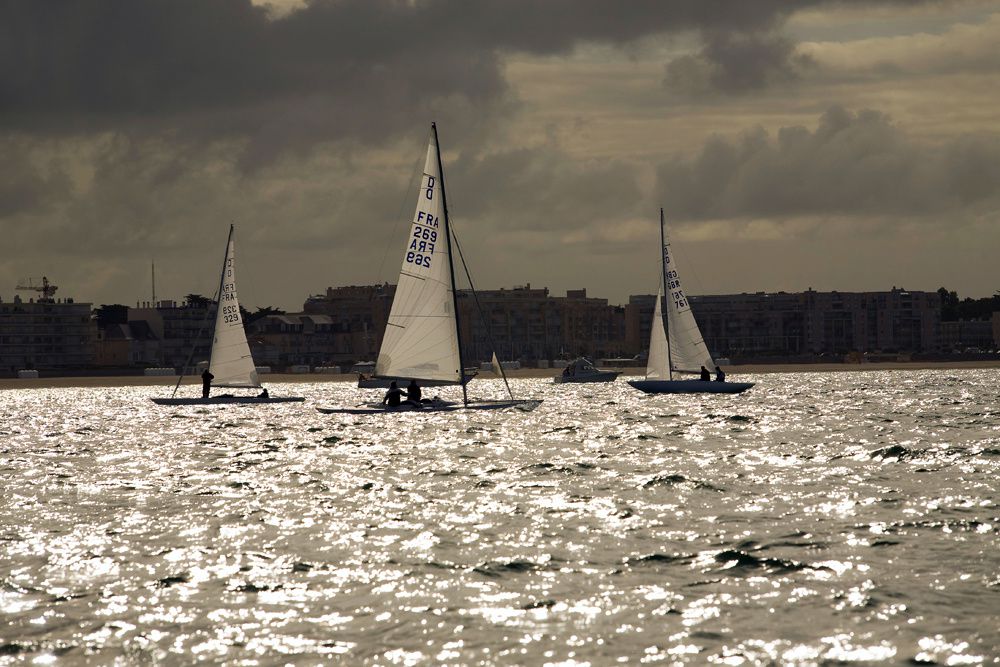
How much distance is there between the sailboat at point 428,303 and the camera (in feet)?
166

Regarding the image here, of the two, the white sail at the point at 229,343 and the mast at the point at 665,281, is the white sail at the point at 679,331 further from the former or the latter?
the white sail at the point at 229,343

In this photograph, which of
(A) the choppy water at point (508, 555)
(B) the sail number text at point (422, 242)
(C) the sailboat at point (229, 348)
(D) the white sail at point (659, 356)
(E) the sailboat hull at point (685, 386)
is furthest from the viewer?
(D) the white sail at point (659, 356)

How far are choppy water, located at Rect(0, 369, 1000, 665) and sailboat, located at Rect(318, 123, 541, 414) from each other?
13.0 meters

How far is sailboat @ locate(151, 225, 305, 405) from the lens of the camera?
2699 inches

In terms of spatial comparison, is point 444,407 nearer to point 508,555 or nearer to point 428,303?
point 428,303

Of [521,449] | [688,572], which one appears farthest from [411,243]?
[688,572]

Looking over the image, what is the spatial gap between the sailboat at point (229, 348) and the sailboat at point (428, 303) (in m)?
18.9

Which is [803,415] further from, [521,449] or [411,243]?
[521,449]

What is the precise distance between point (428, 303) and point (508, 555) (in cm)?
3305

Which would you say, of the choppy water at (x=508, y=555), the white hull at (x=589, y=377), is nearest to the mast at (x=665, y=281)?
the choppy water at (x=508, y=555)

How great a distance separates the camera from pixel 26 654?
12.9 m

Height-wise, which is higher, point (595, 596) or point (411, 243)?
point (411, 243)

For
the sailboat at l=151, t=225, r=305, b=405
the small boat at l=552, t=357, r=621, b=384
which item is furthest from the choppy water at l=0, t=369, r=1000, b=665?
the small boat at l=552, t=357, r=621, b=384

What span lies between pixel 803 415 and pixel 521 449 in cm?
2261
